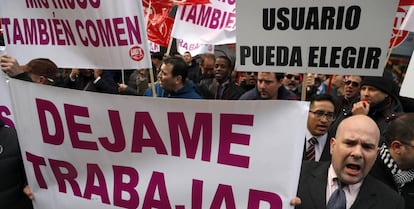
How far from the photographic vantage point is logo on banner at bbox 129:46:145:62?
109 inches

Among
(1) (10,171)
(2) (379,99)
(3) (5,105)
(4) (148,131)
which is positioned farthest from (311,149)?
(3) (5,105)

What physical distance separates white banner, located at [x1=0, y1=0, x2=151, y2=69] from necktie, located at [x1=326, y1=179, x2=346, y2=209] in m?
1.42

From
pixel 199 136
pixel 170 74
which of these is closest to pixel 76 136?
pixel 199 136

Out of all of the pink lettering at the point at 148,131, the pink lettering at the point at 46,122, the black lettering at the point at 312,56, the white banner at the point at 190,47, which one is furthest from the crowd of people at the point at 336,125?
the white banner at the point at 190,47

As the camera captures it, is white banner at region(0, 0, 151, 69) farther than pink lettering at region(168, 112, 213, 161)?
Yes

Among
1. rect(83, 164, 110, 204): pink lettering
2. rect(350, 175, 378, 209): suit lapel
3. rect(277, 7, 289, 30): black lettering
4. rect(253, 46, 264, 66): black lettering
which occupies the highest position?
rect(277, 7, 289, 30): black lettering

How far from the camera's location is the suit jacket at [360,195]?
2.12 meters

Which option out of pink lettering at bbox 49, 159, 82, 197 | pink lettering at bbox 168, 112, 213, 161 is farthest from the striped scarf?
pink lettering at bbox 49, 159, 82, 197

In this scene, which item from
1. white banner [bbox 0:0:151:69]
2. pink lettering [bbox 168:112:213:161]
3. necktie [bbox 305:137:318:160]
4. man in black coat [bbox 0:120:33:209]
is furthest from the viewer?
necktie [bbox 305:137:318:160]

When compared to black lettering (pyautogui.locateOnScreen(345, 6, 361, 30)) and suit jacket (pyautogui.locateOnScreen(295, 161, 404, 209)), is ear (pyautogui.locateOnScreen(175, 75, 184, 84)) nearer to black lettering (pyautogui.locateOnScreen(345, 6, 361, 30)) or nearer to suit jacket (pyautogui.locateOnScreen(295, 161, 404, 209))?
suit jacket (pyautogui.locateOnScreen(295, 161, 404, 209))

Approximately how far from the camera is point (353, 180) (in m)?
2.14

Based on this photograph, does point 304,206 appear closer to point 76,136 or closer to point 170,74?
point 76,136

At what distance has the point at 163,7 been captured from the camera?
5.82 m

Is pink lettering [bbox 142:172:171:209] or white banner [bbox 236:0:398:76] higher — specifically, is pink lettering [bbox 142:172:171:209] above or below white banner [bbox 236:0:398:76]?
below
